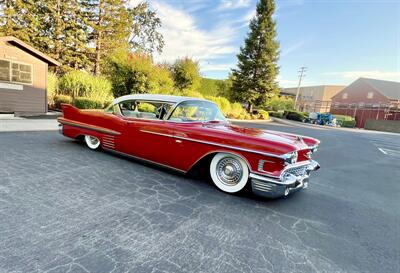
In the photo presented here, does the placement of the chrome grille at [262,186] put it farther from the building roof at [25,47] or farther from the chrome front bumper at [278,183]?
the building roof at [25,47]

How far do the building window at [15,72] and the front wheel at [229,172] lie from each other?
11442 mm

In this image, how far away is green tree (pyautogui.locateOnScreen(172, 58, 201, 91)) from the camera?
1967cm

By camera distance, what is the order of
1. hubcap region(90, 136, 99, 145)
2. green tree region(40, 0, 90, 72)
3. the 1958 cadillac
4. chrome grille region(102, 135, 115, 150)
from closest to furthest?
the 1958 cadillac
chrome grille region(102, 135, 115, 150)
hubcap region(90, 136, 99, 145)
green tree region(40, 0, 90, 72)

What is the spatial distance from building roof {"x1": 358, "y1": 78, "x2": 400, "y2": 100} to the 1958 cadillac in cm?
4471

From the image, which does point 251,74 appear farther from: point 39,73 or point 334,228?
point 334,228

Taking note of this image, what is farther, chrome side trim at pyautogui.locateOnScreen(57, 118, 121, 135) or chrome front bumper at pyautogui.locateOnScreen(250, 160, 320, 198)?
chrome side trim at pyautogui.locateOnScreen(57, 118, 121, 135)

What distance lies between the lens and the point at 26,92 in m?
10.9

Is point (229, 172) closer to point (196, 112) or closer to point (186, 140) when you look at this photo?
point (186, 140)

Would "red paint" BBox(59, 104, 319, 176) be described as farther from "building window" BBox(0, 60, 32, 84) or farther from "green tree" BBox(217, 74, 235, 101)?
"green tree" BBox(217, 74, 235, 101)

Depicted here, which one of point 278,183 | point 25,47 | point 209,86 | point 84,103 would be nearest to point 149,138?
point 278,183

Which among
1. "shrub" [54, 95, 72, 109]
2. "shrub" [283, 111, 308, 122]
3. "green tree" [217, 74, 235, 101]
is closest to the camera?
"shrub" [54, 95, 72, 109]

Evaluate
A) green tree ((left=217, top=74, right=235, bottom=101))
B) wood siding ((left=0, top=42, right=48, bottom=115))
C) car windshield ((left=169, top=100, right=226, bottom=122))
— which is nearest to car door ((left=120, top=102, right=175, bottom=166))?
car windshield ((left=169, top=100, right=226, bottom=122))

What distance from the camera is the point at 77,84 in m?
14.1

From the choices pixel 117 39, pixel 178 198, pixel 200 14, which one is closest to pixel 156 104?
pixel 178 198
